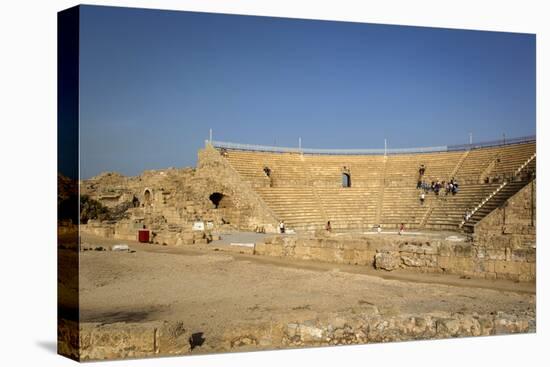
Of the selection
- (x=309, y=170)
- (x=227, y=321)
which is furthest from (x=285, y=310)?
(x=309, y=170)

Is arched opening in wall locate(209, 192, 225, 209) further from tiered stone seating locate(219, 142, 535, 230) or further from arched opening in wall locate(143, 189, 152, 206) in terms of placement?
arched opening in wall locate(143, 189, 152, 206)

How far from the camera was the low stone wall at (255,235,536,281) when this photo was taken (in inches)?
489

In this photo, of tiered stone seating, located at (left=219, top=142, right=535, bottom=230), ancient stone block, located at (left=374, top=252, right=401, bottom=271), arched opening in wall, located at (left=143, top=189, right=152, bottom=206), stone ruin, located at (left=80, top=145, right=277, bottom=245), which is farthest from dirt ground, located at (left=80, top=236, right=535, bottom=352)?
arched opening in wall, located at (left=143, top=189, right=152, bottom=206)

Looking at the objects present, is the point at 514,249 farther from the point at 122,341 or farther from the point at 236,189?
the point at 236,189

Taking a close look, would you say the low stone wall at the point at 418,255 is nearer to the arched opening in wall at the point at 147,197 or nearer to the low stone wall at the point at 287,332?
the low stone wall at the point at 287,332

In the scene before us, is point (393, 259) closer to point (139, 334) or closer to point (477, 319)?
point (477, 319)

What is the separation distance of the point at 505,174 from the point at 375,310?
10.5 m

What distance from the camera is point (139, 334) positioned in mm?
8336

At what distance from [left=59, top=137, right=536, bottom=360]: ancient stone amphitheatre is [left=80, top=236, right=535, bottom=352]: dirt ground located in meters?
0.04

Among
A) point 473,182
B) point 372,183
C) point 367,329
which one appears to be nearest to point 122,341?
point 367,329

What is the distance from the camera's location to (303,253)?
15758 millimetres

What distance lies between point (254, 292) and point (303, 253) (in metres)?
4.50

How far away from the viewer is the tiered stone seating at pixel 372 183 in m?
19.1

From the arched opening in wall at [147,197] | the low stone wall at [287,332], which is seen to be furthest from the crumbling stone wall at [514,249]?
the arched opening in wall at [147,197]
